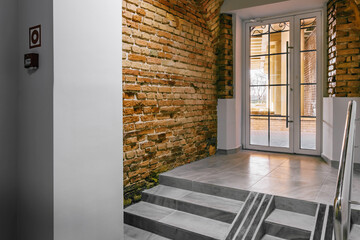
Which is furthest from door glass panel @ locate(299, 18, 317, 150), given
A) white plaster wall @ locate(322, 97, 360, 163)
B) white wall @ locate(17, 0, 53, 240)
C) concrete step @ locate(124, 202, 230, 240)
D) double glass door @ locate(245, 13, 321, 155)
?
white wall @ locate(17, 0, 53, 240)

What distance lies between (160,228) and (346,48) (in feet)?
10.9

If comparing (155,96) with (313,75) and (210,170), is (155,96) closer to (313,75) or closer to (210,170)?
(210,170)

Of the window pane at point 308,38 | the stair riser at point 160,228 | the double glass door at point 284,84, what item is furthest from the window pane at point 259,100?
the stair riser at point 160,228

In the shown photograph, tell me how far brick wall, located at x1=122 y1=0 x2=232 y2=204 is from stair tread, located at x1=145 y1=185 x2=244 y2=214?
20cm

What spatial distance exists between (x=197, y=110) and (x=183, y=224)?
2.07 m

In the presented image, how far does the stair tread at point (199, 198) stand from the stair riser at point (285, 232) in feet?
1.09

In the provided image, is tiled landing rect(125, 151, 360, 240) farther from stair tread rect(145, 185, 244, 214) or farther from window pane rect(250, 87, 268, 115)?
window pane rect(250, 87, 268, 115)

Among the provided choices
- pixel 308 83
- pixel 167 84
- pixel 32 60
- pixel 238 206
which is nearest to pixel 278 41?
pixel 308 83

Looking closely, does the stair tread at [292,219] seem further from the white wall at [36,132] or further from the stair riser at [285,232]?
the white wall at [36,132]

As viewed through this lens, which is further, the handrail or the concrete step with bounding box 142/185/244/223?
the concrete step with bounding box 142/185/244/223

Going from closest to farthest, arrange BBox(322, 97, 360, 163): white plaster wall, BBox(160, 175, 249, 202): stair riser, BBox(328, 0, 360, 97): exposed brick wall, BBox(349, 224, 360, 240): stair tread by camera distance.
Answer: BBox(349, 224, 360, 240): stair tread
BBox(160, 175, 249, 202): stair riser
BBox(328, 0, 360, 97): exposed brick wall
BBox(322, 97, 360, 163): white plaster wall

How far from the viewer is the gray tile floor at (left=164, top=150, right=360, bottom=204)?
2.87 metres

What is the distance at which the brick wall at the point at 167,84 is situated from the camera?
3.01 meters

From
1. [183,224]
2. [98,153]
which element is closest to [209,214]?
[183,224]
